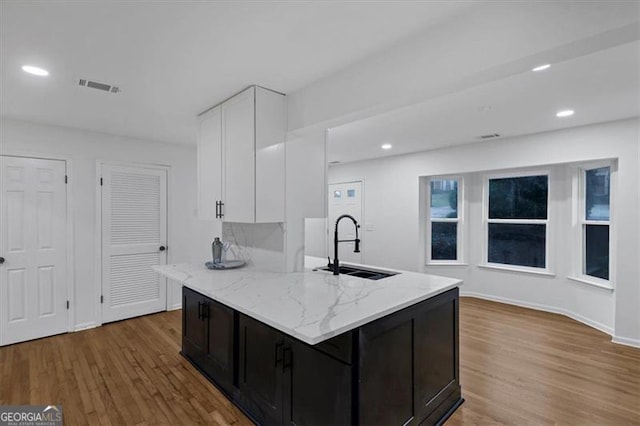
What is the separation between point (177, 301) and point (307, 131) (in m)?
3.43

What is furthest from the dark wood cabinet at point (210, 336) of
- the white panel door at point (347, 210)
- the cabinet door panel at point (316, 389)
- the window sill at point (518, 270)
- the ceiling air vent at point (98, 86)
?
the window sill at point (518, 270)

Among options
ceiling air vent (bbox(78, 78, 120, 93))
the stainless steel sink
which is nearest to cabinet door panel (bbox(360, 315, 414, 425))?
the stainless steel sink

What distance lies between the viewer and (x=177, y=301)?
474 cm

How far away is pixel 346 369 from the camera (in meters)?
1.62

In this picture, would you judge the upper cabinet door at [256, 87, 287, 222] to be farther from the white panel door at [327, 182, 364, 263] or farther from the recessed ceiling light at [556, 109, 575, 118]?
the white panel door at [327, 182, 364, 263]

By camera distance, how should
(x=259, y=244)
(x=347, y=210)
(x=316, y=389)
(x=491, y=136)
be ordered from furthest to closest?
(x=347, y=210)
(x=491, y=136)
(x=259, y=244)
(x=316, y=389)

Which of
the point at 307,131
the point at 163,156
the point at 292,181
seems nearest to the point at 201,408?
the point at 292,181

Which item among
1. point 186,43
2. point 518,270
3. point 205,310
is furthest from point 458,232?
point 186,43

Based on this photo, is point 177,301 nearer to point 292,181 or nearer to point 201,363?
point 201,363

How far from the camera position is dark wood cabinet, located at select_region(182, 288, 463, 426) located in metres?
1.64

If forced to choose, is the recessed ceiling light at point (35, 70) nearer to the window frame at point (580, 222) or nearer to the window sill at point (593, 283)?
the window frame at point (580, 222)

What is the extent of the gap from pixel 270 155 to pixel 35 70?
1745 mm

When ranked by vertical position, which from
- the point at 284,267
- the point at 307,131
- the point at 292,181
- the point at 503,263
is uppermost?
the point at 307,131

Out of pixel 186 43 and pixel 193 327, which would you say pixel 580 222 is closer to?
pixel 193 327
